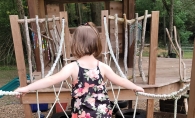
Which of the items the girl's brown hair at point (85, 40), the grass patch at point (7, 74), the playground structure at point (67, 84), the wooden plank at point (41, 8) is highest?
the wooden plank at point (41, 8)

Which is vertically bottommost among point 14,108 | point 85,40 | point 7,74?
point 7,74

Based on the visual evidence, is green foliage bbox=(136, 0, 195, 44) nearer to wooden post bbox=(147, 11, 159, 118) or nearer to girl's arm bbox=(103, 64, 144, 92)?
wooden post bbox=(147, 11, 159, 118)

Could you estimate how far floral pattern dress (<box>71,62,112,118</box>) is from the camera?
5.25 ft

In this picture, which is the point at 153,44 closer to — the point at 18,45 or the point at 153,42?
the point at 153,42

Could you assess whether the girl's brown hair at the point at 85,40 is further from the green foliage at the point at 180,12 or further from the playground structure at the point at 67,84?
the green foliage at the point at 180,12

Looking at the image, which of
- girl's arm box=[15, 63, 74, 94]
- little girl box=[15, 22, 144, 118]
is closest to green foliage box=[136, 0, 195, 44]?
little girl box=[15, 22, 144, 118]

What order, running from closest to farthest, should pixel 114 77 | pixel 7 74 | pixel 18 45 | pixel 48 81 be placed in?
1. pixel 48 81
2. pixel 114 77
3. pixel 18 45
4. pixel 7 74

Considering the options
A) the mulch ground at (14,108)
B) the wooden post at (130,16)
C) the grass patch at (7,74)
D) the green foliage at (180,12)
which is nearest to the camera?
the wooden post at (130,16)

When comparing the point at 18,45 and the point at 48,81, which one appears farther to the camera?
the point at 18,45

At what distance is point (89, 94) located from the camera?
1.61 meters

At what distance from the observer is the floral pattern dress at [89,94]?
1601mm

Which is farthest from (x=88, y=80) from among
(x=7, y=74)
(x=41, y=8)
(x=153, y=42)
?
(x=7, y=74)

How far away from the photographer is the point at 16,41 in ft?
9.80

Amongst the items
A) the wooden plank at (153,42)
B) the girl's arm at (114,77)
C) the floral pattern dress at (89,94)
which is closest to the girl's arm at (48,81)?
the floral pattern dress at (89,94)
